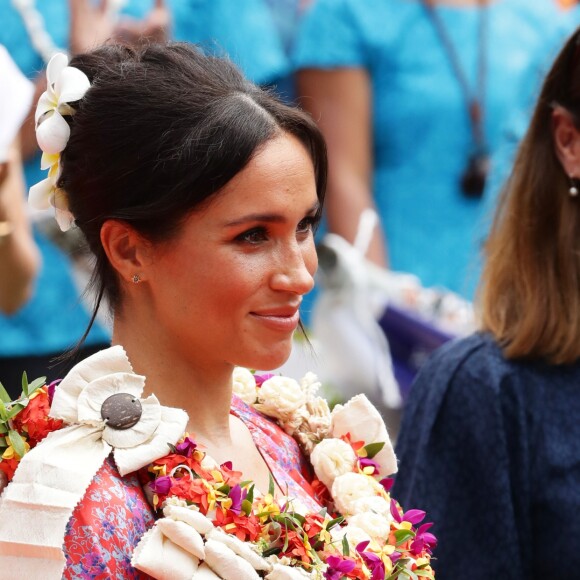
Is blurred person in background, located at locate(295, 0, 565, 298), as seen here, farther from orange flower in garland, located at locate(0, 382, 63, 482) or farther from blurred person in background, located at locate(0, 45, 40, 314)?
orange flower in garland, located at locate(0, 382, 63, 482)

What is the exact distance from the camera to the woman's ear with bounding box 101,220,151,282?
83.0 inches

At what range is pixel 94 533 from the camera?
1.90 metres

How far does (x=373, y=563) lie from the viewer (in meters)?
2.13

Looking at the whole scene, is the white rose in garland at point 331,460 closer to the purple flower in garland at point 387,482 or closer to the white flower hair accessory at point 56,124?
the purple flower in garland at point 387,482

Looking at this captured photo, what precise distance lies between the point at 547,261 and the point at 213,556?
146 centimetres

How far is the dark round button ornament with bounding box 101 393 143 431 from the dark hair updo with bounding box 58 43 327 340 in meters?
0.25

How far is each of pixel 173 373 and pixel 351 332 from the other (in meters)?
2.36

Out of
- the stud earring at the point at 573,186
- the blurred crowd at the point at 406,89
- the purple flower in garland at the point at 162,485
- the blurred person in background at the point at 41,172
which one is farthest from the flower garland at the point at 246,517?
the blurred crowd at the point at 406,89

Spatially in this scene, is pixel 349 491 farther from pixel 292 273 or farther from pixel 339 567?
pixel 292 273

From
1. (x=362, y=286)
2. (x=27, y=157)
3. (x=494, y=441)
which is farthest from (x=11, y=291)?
(x=494, y=441)

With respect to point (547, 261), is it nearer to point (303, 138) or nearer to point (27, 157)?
point (303, 138)

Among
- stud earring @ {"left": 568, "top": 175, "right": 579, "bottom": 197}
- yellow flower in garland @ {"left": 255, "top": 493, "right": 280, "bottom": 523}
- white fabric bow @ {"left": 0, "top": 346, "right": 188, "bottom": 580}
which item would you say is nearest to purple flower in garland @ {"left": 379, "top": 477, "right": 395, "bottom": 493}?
yellow flower in garland @ {"left": 255, "top": 493, "right": 280, "bottom": 523}

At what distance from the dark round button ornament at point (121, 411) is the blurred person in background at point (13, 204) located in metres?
1.59

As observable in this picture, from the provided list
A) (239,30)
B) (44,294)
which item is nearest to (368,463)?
(44,294)
